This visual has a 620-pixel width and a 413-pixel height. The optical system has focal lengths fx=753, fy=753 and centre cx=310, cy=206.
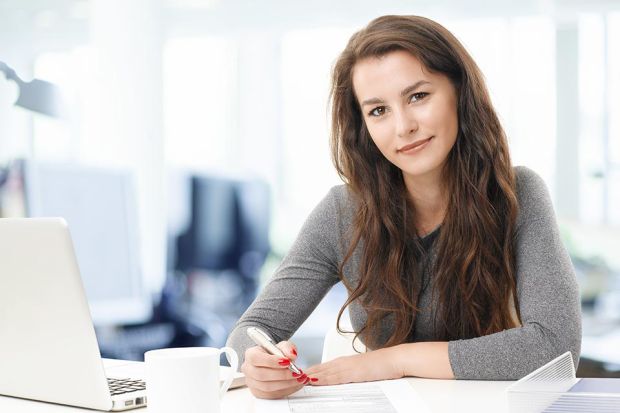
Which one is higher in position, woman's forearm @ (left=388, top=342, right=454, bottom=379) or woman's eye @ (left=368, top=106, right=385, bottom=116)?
woman's eye @ (left=368, top=106, right=385, bottom=116)

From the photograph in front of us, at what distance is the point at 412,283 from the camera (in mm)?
1591

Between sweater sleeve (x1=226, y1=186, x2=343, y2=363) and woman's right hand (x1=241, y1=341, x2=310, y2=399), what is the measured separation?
1.05ft

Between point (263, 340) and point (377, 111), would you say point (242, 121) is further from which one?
point (263, 340)

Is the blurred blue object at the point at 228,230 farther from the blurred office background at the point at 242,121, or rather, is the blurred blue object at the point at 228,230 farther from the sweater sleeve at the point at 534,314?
the sweater sleeve at the point at 534,314

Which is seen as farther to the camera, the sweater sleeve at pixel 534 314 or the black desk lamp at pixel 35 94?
the black desk lamp at pixel 35 94

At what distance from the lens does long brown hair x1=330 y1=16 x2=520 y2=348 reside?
1.54 m

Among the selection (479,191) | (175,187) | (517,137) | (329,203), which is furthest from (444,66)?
(175,187)

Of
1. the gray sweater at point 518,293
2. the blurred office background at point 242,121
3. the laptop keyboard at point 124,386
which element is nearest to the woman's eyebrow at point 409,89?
the gray sweater at point 518,293

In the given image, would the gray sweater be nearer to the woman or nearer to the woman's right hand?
the woman

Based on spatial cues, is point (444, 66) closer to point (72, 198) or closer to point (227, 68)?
point (72, 198)

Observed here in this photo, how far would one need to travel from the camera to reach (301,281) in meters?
1.61

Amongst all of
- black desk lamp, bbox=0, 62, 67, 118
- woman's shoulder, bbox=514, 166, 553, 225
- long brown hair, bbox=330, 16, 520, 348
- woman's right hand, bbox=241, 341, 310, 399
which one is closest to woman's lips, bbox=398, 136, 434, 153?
long brown hair, bbox=330, 16, 520, 348

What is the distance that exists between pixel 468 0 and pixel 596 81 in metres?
0.75

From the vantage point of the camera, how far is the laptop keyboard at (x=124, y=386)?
3.66 ft
